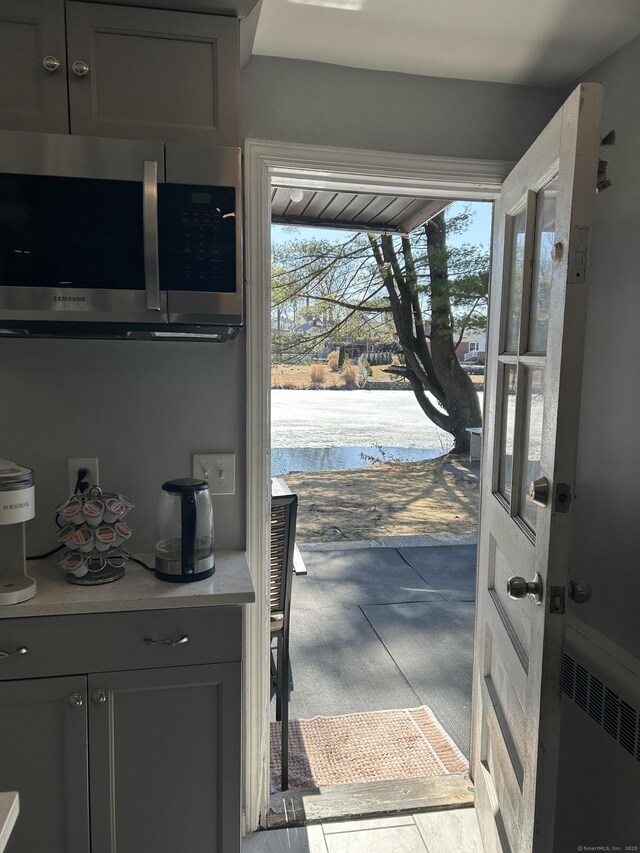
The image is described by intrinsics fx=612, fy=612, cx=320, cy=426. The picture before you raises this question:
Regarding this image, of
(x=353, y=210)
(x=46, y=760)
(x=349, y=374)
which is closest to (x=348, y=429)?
(x=349, y=374)

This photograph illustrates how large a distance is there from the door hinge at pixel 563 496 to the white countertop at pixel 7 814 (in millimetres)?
997

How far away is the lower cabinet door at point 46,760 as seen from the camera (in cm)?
138

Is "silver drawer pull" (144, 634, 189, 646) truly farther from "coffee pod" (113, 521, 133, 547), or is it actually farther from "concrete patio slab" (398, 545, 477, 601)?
"concrete patio slab" (398, 545, 477, 601)

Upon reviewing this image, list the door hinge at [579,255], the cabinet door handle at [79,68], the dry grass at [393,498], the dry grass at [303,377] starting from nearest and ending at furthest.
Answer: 1. the door hinge at [579,255]
2. the cabinet door handle at [79,68]
3. the dry grass at [303,377]
4. the dry grass at [393,498]

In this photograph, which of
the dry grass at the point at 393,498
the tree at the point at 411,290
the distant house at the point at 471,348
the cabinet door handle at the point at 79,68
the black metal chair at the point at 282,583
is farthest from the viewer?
the dry grass at the point at 393,498

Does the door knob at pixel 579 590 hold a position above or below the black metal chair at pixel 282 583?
above

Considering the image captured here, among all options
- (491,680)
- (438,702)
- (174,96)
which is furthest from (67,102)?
(438,702)

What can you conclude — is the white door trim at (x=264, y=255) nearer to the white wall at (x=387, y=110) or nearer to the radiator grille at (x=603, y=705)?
the white wall at (x=387, y=110)

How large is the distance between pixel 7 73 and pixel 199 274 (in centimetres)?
60

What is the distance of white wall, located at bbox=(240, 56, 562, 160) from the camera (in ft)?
5.79

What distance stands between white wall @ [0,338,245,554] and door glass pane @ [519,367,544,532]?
81 cm

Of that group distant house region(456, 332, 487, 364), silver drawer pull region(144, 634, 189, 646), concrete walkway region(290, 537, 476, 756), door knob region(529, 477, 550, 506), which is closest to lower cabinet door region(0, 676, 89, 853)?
silver drawer pull region(144, 634, 189, 646)

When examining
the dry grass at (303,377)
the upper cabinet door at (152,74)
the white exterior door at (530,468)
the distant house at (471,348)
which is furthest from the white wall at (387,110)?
the dry grass at (303,377)

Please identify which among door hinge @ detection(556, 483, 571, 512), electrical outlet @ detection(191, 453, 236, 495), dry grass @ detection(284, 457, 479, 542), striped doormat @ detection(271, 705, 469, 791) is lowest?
striped doormat @ detection(271, 705, 469, 791)
